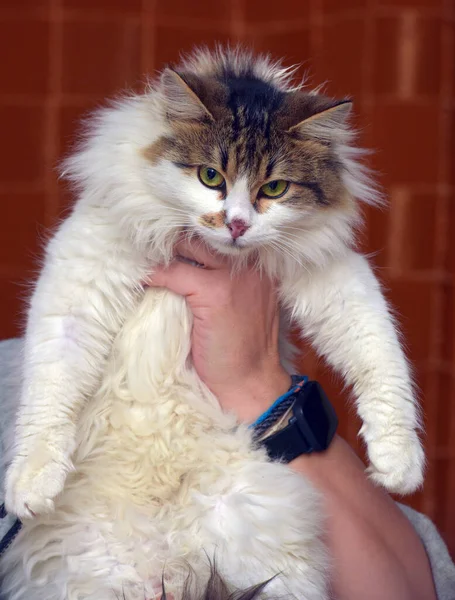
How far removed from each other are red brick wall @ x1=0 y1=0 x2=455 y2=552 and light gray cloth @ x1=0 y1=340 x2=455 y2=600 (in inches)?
34.5

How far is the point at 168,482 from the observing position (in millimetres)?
1178

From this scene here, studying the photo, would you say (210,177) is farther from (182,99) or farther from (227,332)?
(227,332)

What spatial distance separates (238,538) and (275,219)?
0.54 meters

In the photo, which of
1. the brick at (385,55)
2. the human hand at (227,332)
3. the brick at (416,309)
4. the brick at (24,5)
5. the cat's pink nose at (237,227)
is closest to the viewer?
the cat's pink nose at (237,227)

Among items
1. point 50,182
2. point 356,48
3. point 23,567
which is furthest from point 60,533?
point 356,48

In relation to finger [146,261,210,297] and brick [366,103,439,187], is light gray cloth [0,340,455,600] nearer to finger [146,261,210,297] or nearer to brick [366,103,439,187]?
finger [146,261,210,297]

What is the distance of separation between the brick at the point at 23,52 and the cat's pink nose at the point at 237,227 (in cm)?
144

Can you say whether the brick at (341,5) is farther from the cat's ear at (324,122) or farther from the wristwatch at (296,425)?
the wristwatch at (296,425)

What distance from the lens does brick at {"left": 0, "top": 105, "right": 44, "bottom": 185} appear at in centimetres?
237

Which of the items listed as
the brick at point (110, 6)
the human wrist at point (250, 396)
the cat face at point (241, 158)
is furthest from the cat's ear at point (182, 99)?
the brick at point (110, 6)

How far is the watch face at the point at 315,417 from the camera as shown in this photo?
1.21 meters

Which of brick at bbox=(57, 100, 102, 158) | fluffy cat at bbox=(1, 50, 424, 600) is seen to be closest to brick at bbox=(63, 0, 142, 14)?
brick at bbox=(57, 100, 102, 158)

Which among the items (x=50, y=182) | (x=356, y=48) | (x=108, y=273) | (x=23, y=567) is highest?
(x=356, y=48)

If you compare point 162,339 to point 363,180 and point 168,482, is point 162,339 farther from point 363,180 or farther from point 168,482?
point 363,180
